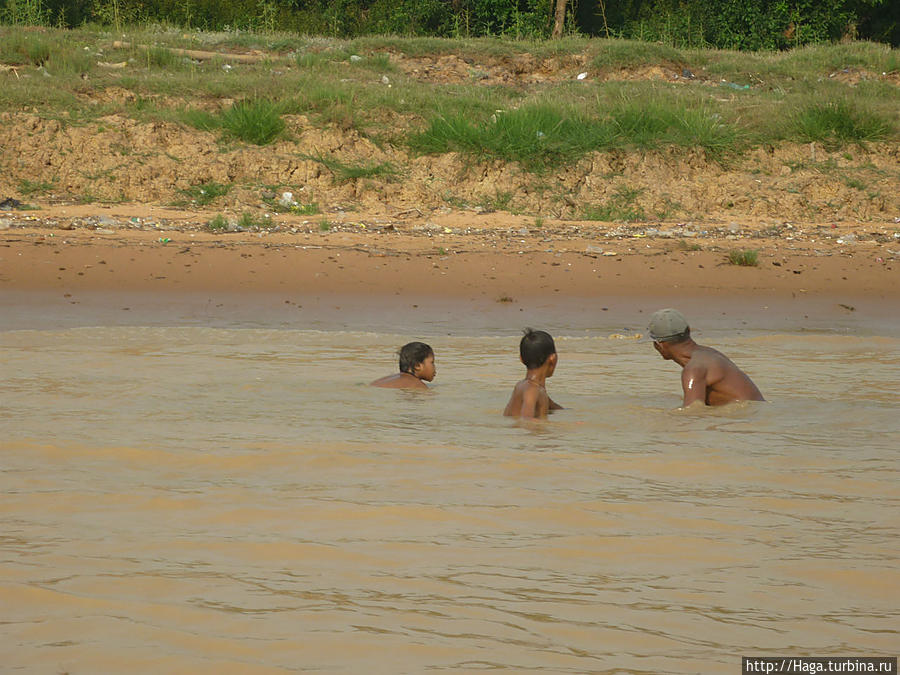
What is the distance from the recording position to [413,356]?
7.30m

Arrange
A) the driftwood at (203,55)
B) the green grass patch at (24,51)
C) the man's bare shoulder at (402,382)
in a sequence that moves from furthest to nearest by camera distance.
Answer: the driftwood at (203,55)
the green grass patch at (24,51)
the man's bare shoulder at (402,382)

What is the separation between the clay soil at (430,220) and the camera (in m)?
11.3

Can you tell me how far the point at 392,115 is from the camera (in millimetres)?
15914

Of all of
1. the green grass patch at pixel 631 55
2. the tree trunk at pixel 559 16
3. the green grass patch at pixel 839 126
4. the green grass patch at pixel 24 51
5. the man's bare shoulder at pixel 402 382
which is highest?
the tree trunk at pixel 559 16

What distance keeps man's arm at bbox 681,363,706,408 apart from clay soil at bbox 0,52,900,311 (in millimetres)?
4408

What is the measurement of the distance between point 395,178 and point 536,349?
859 cm

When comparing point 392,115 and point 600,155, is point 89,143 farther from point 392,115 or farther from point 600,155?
point 600,155

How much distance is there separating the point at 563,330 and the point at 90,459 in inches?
214

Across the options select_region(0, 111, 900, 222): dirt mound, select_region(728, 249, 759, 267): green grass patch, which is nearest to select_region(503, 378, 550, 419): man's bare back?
select_region(728, 249, 759, 267): green grass patch

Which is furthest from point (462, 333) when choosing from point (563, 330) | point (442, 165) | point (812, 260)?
point (442, 165)

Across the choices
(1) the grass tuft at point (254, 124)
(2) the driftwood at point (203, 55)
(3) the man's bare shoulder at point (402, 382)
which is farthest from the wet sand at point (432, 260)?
(2) the driftwood at point (203, 55)

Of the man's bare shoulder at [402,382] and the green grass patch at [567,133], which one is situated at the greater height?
the green grass patch at [567,133]

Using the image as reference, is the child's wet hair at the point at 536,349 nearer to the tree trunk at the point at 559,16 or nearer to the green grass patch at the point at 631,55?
the green grass patch at the point at 631,55

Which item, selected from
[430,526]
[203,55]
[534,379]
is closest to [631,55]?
[203,55]
